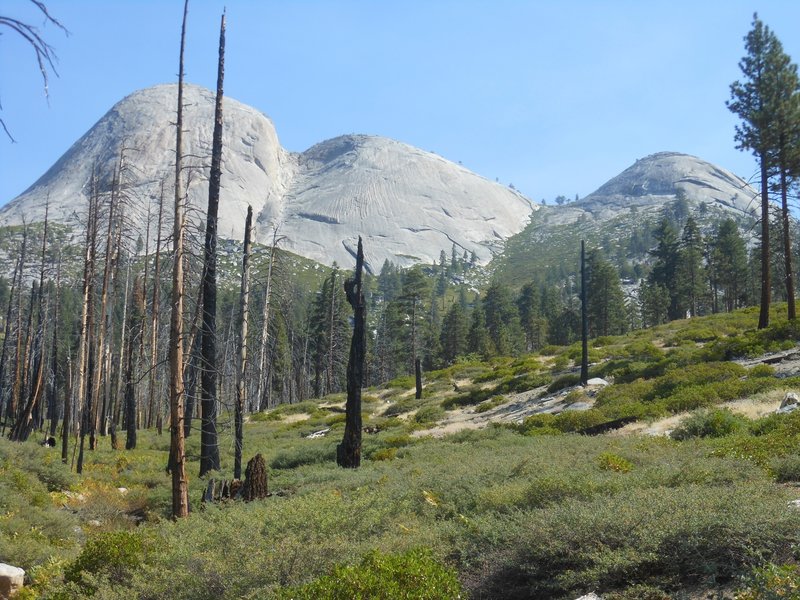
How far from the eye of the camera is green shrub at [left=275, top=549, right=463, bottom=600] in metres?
5.12

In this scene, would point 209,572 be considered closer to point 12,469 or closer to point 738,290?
point 12,469

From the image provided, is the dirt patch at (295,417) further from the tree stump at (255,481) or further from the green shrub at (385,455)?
the tree stump at (255,481)

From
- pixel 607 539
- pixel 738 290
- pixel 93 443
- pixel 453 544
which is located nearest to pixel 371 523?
pixel 453 544

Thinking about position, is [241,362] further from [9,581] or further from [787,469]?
[787,469]

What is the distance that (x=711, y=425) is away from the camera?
13.0 meters

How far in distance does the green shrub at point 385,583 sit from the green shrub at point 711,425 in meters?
9.21

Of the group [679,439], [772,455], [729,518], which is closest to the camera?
[729,518]

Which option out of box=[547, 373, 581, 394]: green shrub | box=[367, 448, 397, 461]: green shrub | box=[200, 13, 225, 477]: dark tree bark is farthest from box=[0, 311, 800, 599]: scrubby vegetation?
box=[547, 373, 581, 394]: green shrub

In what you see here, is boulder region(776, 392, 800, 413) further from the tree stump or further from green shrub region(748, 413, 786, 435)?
the tree stump

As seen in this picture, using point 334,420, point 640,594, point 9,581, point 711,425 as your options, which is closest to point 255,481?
point 9,581

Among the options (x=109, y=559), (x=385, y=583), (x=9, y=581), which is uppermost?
(x=385, y=583)

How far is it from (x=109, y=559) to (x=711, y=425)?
455 inches

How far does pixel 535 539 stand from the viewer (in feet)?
20.1

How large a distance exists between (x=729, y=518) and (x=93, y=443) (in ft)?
73.4
